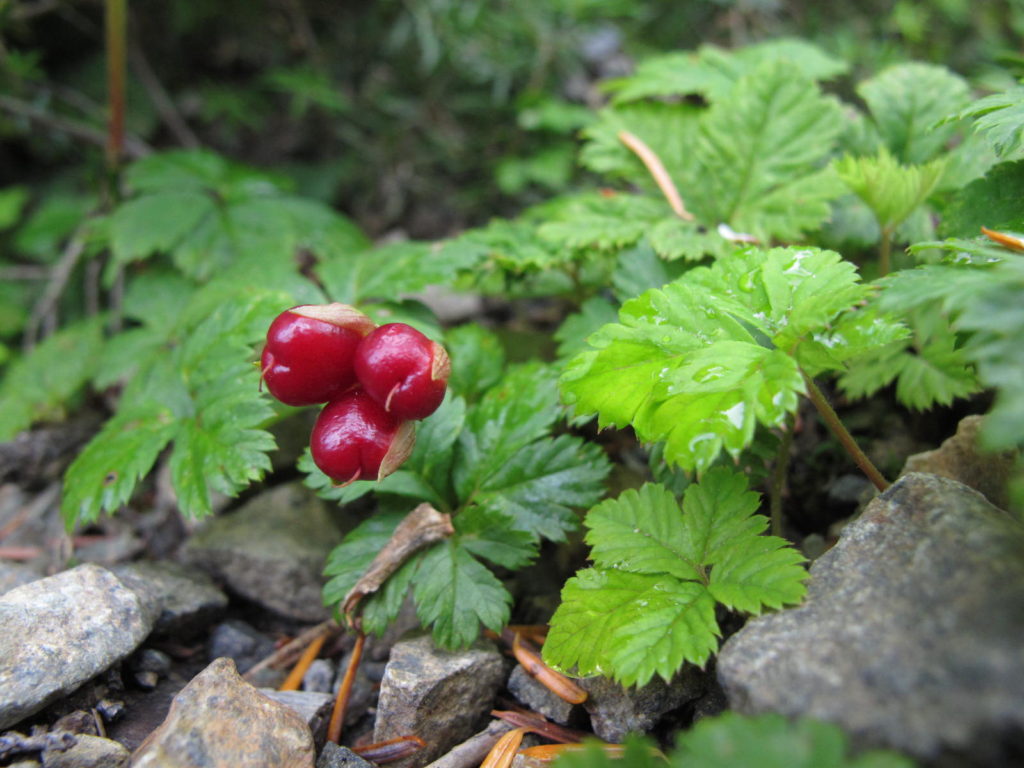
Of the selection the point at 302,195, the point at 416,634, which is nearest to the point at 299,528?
the point at 416,634

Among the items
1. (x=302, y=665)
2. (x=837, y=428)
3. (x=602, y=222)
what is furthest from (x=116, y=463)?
(x=837, y=428)

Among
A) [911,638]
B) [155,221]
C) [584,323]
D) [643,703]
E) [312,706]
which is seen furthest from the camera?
[155,221]

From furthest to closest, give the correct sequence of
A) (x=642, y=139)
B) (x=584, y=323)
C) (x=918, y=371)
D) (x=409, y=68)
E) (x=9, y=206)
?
(x=409, y=68)
(x=9, y=206)
(x=642, y=139)
(x=584, y=323)
(x=918, y=371)

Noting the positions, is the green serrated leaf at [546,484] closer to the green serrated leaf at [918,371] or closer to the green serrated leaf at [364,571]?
the green serrated leaf at [364,571]

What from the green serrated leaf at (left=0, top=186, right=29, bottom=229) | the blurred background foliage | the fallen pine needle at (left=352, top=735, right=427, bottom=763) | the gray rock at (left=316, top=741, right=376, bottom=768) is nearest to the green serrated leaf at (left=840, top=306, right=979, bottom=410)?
the fallen pine needle at (left=352, top=735, right=427, bottom=763)

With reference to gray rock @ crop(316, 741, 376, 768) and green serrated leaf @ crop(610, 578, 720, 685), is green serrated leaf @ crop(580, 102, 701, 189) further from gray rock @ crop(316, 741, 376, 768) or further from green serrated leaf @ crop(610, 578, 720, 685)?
gray rock @ crop(316, 741, 376, 768)

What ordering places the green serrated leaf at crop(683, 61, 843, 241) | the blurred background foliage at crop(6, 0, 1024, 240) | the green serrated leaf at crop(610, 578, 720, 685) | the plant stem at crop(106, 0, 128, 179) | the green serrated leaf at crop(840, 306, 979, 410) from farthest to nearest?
the blurred background foliage at crop(6, 0, 1024, 240) → the plant stem at crop(106, 0, 128, 179) → the green serrated leaf at crop(683, 61, 843, 241) → the green serrated leaf at crop(840, 306, 979, 410) → the green serrated leaf at crop(610, 578, 720, 685)

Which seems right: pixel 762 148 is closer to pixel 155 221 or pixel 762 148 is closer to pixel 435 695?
pixel 435 695

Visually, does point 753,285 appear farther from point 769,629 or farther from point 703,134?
point 703,134

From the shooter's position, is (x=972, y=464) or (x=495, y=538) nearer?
(x=972, y=464)
